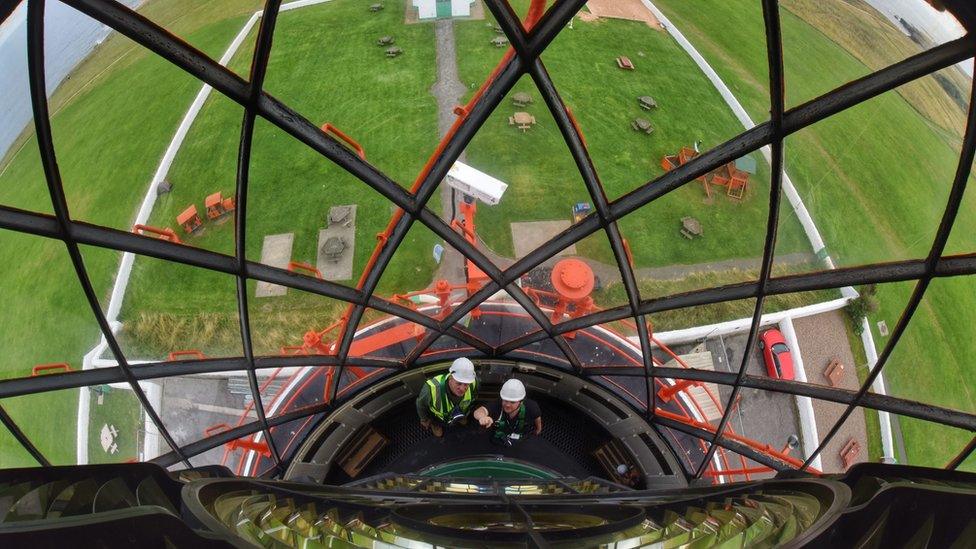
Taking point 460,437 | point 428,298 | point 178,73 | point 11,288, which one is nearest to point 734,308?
point 428,298

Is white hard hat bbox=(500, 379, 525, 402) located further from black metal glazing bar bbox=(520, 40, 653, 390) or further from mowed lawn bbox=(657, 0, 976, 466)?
mowed lawn bbox=(657, 0, 976, 466)

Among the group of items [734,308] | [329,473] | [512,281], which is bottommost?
[734,308]

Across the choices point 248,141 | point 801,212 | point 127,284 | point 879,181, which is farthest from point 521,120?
point 248,141

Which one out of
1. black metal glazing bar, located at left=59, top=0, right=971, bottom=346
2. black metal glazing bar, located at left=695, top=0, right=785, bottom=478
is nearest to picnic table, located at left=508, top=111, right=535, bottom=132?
black metal glazing bar, located at left=695, top=0, right=785, bottom=478

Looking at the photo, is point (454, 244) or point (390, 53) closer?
point (454, 244)

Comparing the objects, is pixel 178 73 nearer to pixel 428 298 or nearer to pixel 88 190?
pixel 88 190

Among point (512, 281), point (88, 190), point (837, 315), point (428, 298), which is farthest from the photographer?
point (837, 315)

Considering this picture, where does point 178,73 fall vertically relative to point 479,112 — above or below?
below
